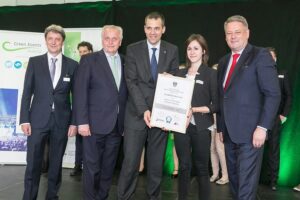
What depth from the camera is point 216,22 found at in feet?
17.4

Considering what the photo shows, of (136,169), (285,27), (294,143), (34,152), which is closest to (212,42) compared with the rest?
(285,27)

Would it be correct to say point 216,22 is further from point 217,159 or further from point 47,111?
point 47,111

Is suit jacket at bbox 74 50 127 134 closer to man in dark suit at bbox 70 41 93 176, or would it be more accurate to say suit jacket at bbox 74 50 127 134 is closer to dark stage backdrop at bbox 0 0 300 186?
man in dark suit at bbox 70 41 93 176

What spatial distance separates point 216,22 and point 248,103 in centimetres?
281

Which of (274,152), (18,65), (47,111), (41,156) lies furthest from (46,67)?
(274,152)

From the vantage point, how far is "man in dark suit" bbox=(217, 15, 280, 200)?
2.71 metres

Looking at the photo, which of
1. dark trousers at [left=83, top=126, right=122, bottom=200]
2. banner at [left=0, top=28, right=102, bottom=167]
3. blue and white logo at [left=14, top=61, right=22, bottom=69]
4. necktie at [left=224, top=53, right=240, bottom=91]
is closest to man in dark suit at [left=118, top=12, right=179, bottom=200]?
dark trousers at [left=83, top=126, right=122, bottom=200]

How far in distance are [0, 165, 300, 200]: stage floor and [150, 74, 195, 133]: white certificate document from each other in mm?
1520

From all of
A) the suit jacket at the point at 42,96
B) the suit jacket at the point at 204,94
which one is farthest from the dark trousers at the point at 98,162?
the suit jacket at the point at 204,94

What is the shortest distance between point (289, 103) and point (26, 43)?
167 inches

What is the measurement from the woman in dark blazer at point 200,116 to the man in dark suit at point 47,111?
118 centimetres

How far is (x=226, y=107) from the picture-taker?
2883mm

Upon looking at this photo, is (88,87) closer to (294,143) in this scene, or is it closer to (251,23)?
(251,23)

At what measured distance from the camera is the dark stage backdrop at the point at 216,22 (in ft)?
16.3
